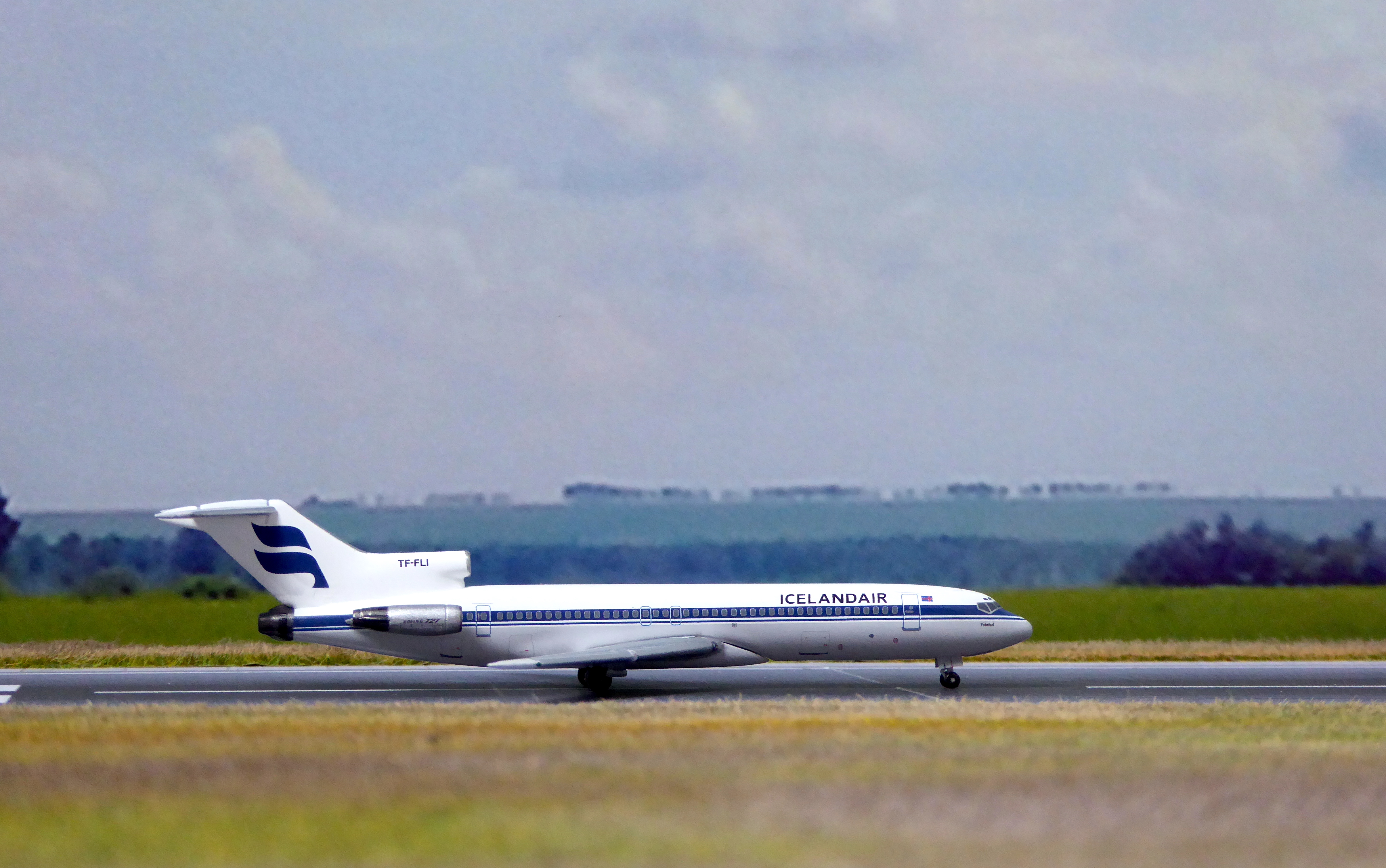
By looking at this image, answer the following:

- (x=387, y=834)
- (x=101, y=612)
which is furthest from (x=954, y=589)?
(x=101, y=612)

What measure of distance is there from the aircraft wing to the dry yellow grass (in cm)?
1078

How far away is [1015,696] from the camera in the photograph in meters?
31.8

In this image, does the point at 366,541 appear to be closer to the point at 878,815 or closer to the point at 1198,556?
the point at 1198,556

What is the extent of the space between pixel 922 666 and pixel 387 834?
1110 inches

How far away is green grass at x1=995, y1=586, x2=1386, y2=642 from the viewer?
5291cm

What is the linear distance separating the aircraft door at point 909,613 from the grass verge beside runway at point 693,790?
9239mm

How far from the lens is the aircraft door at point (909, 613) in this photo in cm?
3425

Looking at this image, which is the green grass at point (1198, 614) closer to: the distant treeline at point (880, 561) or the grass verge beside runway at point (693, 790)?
the distant treeline at point (880, 561)

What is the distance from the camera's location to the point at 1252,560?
219 feet

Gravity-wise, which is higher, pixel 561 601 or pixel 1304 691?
pixel 561 601

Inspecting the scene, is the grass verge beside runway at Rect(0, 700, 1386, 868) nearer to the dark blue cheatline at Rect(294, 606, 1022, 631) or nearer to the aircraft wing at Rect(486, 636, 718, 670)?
the aircraft wing at Rect(486, 636, 718, 670)

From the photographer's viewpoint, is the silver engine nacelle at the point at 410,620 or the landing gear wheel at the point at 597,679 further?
the landing gear wheel at the point at 597,679

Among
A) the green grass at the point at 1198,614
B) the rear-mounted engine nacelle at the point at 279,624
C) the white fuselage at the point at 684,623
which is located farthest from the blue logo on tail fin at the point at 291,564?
the green grass at the point at 1198,614

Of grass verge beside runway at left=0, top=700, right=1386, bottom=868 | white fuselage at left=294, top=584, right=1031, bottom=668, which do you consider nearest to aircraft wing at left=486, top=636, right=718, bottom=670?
white fuselage at left=294, top=584, right=1031, bottom=668
